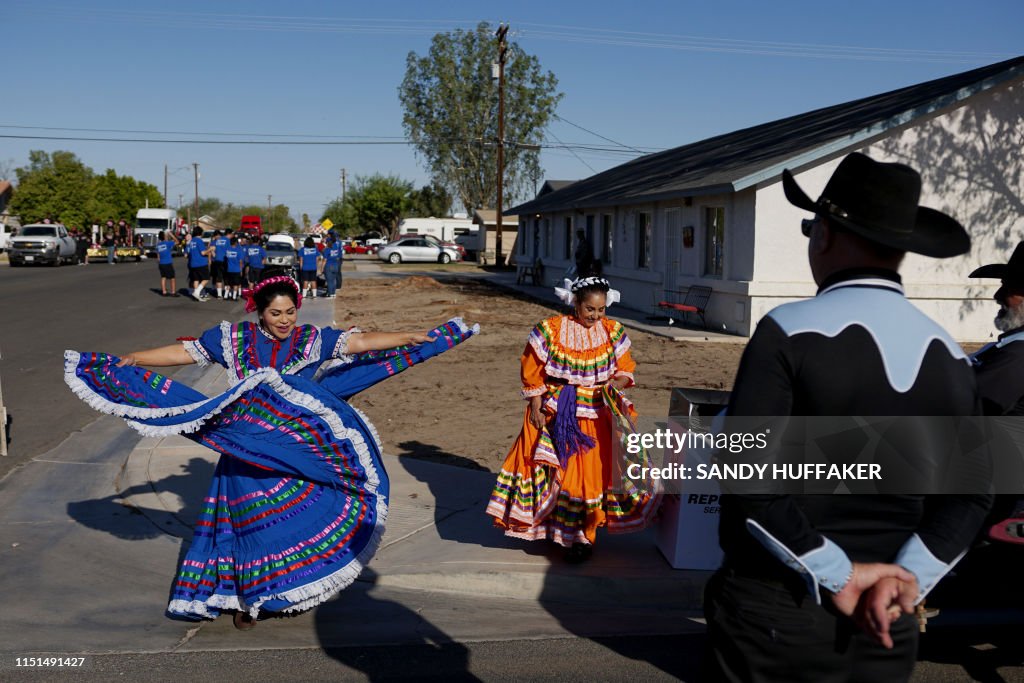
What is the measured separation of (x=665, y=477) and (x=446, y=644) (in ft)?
5.50

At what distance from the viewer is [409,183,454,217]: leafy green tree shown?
79.9 metres

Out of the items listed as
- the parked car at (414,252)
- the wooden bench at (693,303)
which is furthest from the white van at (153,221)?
the wooden bench at (693,303)

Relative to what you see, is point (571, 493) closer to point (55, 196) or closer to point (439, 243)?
point (439, 243)

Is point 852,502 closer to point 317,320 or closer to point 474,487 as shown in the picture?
point 474,487

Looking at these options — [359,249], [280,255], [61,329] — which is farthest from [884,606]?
[359,249]

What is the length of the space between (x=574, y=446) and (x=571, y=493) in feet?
0.89

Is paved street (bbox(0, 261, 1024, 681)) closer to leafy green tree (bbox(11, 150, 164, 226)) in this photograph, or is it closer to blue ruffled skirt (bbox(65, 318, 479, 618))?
blue ruffled skirt (bbox(65, 318, 479, 618))

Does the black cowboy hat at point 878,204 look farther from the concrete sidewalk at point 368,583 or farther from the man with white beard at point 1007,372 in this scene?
the concrete sidewalk at point 368,583

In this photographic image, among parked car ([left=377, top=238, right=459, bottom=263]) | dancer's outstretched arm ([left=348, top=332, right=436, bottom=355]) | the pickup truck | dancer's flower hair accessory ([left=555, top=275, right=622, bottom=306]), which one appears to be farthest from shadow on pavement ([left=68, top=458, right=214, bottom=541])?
parked car ([left=377, top=238, right=459, bottom=263])

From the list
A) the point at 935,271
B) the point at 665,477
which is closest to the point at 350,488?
the point at 665,477

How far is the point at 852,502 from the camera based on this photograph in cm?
223

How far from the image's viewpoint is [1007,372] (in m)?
3.94

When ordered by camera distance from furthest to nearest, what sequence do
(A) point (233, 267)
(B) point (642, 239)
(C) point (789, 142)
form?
(A) point (233, 267)
(B) point (642, 239)
(C) point (789, 142)

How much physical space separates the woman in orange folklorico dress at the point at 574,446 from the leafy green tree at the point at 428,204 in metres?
71.1
